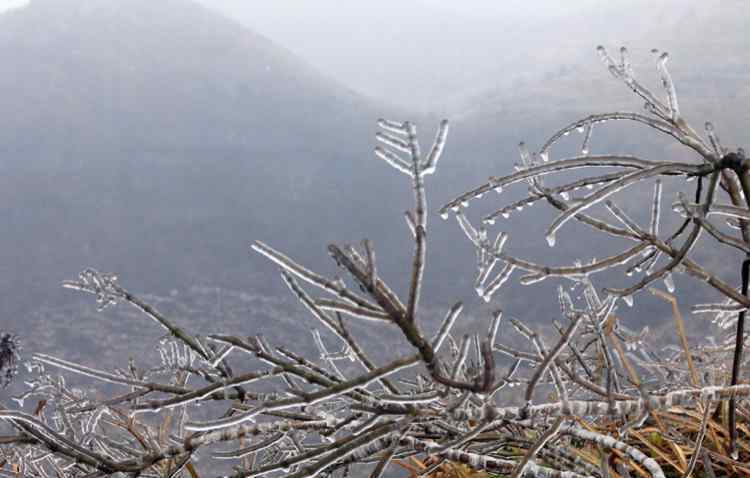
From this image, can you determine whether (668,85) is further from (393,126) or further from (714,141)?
(393,126)

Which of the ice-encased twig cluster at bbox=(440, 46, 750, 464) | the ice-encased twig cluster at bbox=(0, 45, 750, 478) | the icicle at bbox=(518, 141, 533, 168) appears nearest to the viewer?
the ice-encased twig cluster at bbox=(0, 45, 750, 478)

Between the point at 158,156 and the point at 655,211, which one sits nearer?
the point at 655,211

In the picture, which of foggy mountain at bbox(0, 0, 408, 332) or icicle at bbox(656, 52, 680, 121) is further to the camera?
foggy mountain at bbox(0, 0, 408, 332)

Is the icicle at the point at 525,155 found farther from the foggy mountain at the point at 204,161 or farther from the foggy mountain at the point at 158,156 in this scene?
the foggy mountain at the point at 158,156

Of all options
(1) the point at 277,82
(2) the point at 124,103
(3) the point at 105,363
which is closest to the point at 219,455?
(3) the point at 105,363

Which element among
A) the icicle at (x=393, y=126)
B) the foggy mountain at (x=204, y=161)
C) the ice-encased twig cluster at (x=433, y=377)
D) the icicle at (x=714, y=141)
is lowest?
the foggy mountain at (x=204, y=161)

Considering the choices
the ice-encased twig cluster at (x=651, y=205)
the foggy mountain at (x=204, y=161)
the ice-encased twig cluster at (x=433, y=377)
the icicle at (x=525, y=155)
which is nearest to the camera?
the ice-encased twig cluster at (x=433, y=377)

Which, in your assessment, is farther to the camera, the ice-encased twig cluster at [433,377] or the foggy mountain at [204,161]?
the foggy mountain at [204,161]

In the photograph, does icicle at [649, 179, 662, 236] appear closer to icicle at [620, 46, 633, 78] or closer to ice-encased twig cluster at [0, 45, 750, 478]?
ice-encased twig cluster at [0, 45, 750, 478]

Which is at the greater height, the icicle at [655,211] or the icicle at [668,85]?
the icicle at [668,85]

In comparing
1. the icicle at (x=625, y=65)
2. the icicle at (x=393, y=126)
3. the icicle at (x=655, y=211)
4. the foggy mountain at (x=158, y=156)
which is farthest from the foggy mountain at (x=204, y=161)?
the icicle at (x=393, y=126)

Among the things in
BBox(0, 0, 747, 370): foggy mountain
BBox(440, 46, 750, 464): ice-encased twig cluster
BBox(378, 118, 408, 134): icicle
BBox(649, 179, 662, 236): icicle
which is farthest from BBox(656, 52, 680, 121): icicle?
BBox(0, 0, 747, 370): foggy mountain

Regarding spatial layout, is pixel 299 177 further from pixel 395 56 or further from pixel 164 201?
pixel 395 56

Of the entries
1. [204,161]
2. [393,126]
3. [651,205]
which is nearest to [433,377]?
[393,126]
